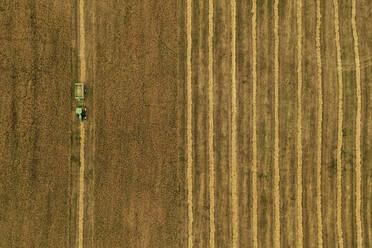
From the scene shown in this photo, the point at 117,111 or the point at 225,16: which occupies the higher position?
the point at 225,16

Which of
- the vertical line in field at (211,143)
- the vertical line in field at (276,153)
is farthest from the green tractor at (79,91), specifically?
the vertical line in field at (276,153)

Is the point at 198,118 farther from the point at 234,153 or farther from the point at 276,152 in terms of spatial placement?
the point at 276,152

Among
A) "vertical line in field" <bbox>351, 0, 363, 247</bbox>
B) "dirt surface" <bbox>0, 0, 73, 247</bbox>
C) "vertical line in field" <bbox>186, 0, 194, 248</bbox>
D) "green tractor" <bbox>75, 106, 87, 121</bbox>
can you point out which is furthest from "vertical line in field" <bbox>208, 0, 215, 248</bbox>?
"vertical line in field" <bbox>351, 0, 363, 247</bbox>

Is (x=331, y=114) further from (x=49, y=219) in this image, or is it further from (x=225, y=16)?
(x=49, y=219)

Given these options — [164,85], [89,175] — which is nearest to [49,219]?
[89,175]

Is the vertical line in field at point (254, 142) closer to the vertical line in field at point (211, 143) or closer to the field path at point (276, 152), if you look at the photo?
the field path at point (276, 152)

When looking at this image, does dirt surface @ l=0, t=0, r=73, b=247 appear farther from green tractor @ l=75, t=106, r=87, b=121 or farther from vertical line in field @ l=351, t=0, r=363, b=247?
vertical line in field @ l=351, t=0, r=363, b=247
